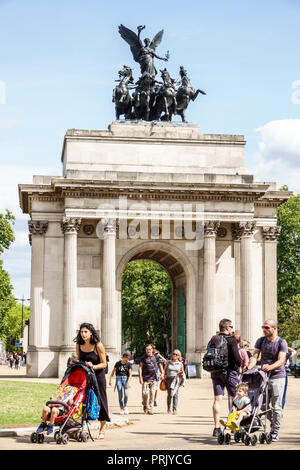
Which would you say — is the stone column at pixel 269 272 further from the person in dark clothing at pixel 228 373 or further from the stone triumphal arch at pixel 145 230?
the person in dark clothing at pixel 228 373

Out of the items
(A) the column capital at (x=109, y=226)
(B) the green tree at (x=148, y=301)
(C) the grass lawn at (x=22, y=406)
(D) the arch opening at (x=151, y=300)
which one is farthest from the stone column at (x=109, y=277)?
(B) the green tree at (x=148, y=301)

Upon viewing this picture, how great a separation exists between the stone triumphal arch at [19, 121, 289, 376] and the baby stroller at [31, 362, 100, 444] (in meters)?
30.4

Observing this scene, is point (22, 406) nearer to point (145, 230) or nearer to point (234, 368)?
point (234, 368)

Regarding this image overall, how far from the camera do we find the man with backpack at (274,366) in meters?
15.7

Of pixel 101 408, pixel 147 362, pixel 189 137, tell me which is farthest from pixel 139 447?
pixel 189 137

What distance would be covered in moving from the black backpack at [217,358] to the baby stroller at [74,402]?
2.18m

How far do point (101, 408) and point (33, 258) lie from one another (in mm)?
32517

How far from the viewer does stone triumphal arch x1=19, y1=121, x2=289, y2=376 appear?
1842 inches

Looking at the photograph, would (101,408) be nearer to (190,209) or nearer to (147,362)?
(147,362)

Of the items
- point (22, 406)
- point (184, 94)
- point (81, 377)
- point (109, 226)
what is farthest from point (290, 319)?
point (81, 377)

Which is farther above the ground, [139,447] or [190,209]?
[190,209]

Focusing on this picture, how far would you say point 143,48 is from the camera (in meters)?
51.3
